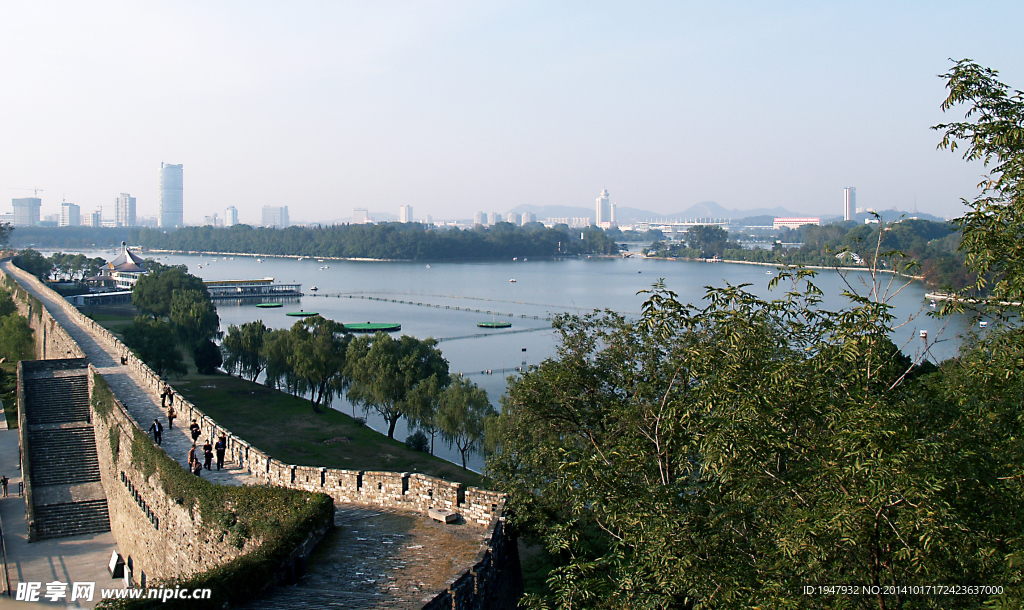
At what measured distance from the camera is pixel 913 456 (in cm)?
377

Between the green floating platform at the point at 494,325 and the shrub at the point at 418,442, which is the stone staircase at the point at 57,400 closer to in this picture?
the shrub at the point at 418,442

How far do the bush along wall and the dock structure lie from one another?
1779 inches

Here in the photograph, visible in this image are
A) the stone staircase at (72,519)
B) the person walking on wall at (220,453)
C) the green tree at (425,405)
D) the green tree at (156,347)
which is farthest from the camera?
the green tree at (156,347)

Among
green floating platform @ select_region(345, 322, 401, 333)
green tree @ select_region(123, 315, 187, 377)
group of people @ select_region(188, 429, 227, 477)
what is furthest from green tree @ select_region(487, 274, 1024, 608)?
green floating platform @ select_region(345, 322, 401, 333)

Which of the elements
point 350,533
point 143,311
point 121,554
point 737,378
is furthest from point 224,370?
point 737,378

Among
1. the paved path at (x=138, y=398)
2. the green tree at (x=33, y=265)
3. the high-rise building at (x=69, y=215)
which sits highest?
the high-rise building at (x=69, y=215)

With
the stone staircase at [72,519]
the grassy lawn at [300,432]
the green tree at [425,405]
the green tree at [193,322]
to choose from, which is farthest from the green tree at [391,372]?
the green tree at [193,322]

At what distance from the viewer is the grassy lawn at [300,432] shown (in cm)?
1522

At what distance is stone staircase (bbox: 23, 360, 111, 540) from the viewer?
1162cm

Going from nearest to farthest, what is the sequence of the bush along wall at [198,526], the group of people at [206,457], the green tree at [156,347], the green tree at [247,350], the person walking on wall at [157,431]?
the bush along wall at [198,526], the group of people at [206,457], the person walking on wall at [157,431], the green tree at [156,347], the green tree at [247,350]

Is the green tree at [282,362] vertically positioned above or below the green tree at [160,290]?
below

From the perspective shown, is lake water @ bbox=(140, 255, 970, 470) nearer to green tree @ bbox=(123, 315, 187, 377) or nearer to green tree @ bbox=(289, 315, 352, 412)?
green tree @ bbox=(289, 315, 352, 412)

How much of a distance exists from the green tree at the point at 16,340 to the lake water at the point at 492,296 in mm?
10309

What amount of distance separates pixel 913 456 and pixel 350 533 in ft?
16.1
